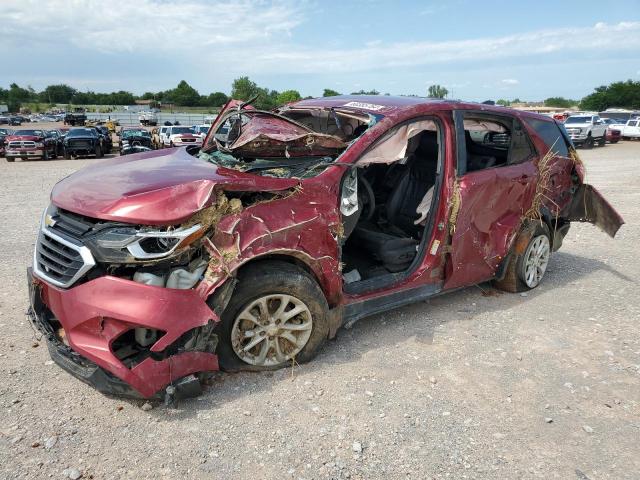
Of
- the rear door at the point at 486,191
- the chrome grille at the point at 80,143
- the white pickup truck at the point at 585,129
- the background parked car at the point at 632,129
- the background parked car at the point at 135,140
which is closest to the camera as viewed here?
the rear door at the point at 486,191

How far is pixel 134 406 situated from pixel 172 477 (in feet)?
2.29

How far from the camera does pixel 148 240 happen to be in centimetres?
281

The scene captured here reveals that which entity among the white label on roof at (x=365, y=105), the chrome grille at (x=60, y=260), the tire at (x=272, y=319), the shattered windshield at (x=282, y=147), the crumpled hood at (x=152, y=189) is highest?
the white label on roof at (x=365, y=105)

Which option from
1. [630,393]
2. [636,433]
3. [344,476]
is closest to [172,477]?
[344,476]

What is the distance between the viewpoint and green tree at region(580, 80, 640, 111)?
68.2m

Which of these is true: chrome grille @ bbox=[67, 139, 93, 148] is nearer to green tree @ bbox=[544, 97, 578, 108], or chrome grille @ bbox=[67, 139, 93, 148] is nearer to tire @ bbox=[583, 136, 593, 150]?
tire @ bbox=[583, 136, 593, 150]

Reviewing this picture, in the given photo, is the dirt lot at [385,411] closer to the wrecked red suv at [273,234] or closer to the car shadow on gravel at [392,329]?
the car shadow on gravel at [392,329]

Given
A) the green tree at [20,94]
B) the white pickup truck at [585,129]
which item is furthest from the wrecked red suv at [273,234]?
the green tree at [20,94]

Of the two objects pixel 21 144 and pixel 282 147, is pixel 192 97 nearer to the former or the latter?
pixel 21 144

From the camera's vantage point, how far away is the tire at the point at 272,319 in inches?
123

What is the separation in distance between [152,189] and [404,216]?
2692 mm

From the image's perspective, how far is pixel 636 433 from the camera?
2984 mm

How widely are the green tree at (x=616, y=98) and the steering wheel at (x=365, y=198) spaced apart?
7646cm

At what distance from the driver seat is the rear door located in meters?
0.37
